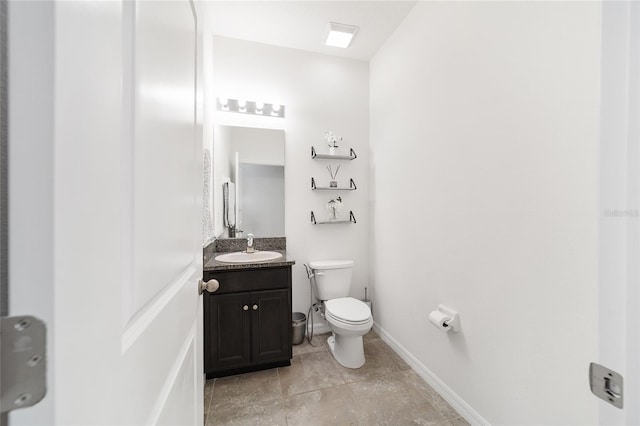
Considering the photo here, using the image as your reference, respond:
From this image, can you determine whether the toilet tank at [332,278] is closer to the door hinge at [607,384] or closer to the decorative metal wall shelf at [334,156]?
the decorative metal wall shelf at [334,156]

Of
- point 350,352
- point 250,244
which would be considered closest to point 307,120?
point 250,244

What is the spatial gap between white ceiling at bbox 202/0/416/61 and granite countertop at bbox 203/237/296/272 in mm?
1818

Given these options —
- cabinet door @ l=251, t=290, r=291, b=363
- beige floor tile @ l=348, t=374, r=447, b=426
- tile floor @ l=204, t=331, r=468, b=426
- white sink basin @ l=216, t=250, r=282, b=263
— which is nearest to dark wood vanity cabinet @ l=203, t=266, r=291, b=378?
cabinet door @ l=251, t=290, r=291, b=363

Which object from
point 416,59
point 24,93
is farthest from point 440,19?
point 24,93

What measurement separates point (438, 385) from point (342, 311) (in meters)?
0.77

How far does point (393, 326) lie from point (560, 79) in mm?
1977

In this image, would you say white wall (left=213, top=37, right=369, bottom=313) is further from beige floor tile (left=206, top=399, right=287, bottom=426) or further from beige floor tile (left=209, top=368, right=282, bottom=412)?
beige floor tile (left=206, top=399, right=287, bottom=426)

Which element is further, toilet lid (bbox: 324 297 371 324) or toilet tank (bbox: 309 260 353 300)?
toilet tank (bbox: 309 260 353 300)

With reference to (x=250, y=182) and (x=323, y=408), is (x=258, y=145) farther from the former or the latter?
(x=323, y=408)

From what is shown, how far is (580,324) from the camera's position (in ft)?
3.24

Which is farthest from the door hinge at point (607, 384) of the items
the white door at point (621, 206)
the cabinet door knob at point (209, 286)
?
the cabinet door knob at point (209, 286)

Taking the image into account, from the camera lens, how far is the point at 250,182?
2359 millimetres

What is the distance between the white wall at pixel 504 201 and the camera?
1.00 meters

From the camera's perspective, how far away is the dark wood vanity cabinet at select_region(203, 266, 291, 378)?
5.91ft
